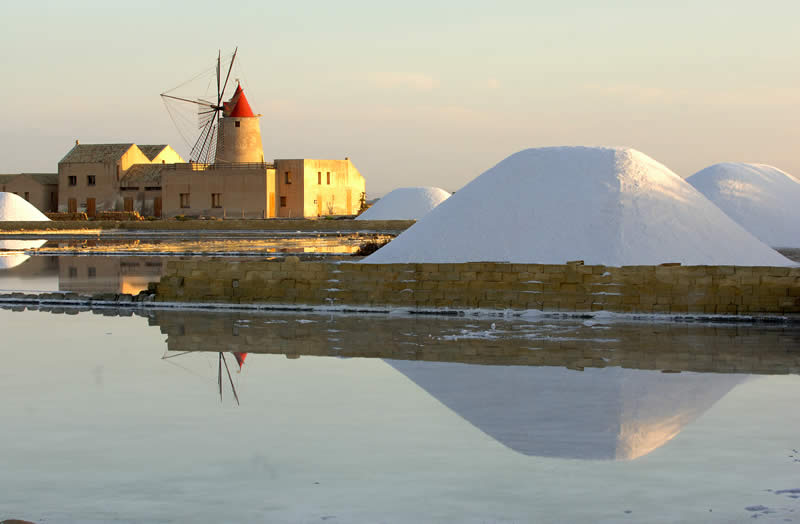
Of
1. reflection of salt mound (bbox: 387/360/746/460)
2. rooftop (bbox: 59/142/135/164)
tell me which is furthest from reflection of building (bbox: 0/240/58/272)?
rooftop (bbox: 59/142/135/164)

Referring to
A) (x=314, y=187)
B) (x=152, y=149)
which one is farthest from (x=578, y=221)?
(x=152, y=149)

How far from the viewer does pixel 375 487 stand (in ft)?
13.0

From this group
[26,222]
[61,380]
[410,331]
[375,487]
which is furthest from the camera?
[26,222]

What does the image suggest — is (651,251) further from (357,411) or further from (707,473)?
(707,473)

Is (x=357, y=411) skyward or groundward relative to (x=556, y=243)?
groundward

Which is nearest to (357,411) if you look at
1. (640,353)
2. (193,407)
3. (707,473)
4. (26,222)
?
(193,407)

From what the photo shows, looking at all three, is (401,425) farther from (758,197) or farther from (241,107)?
(241,107)

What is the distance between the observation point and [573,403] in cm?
563

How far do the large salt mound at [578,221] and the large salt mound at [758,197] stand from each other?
12313 mm

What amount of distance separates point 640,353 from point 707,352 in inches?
21.6

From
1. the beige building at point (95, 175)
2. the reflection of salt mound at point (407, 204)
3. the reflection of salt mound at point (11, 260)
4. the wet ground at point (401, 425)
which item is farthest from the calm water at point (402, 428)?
the beige building at point (95, 175)

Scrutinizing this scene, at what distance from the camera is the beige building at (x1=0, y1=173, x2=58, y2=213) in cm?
5112

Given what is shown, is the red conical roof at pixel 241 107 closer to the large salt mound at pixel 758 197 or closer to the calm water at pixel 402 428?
the large salt mound at pixel 758 197

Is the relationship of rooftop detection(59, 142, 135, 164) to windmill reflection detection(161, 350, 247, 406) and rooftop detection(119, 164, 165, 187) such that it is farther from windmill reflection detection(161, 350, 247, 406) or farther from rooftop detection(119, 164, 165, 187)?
windmill reflection detection(161, 350, 247, 406)
